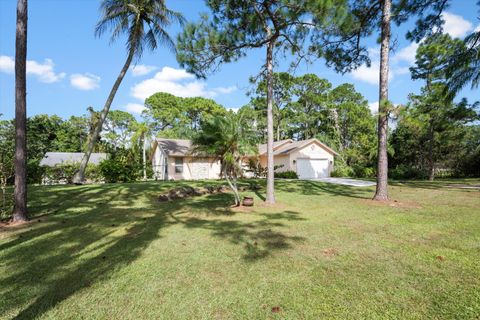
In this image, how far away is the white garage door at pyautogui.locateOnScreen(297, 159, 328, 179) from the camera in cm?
2277

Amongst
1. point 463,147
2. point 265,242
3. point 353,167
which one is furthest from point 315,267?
point 463,147

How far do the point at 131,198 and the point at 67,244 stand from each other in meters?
5.43

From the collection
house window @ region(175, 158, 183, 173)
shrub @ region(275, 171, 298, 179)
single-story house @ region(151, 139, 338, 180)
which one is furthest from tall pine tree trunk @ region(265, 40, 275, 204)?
house window @ region(175, 158, 183, 173)

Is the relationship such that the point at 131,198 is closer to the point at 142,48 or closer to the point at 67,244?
the point at 67,244

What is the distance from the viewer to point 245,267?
12.1 feet

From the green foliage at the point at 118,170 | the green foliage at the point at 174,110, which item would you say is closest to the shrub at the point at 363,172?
the green foliage at the point at 118,170

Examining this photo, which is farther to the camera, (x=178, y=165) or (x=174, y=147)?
(x=174, y=147)

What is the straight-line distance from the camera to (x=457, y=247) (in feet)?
13.9

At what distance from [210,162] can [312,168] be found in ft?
31.2

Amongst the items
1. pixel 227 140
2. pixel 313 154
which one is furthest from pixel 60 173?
pixel 313 154

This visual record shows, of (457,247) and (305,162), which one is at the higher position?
(305,162)

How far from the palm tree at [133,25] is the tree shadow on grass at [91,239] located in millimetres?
5303

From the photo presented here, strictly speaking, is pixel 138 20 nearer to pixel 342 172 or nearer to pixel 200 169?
pixel 200 169

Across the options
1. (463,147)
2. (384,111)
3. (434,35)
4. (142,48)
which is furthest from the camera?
(463,147)
